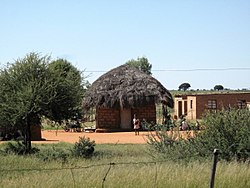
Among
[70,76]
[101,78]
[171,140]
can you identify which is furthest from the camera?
[101,78]

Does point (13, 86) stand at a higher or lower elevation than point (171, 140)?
higher

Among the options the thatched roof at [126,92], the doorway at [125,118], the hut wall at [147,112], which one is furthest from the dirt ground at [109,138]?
the hut wall at [147,112]

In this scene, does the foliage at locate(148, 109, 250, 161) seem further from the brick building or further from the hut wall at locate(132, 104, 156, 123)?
the brick building

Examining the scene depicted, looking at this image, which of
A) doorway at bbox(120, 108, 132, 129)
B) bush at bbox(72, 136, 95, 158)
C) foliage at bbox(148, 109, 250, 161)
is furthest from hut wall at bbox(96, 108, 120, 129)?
foliage at bbox(148, 109, 250, 161)

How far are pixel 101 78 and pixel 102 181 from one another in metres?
40.2

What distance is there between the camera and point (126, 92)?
46.6 m

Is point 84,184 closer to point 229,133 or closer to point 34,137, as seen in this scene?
point 229,133

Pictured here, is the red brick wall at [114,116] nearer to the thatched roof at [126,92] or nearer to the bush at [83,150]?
the thatched roof at [126,92]

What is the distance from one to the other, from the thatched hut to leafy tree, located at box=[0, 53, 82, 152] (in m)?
18.5

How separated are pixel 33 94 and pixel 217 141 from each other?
11802mm

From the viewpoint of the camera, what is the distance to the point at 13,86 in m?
26.1

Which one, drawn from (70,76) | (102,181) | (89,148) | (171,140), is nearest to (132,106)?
(70,76)

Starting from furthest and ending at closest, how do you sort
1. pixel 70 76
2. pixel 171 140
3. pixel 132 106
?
pixel 132 106 → pixel 70 76 → pixel 171 140

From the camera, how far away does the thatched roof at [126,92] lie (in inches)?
1825
